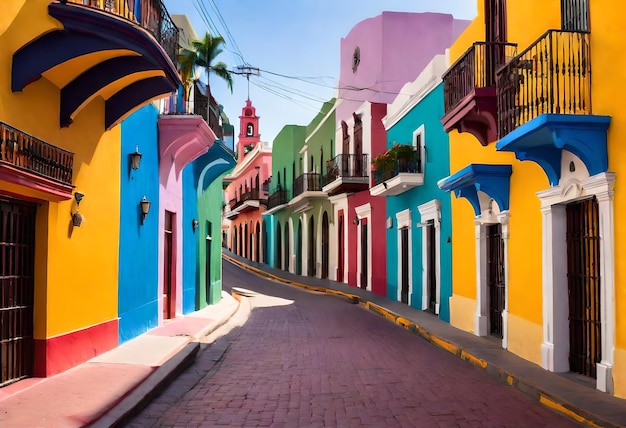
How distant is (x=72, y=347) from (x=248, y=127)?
54442 millimetres

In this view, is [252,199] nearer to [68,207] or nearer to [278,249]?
[278,249]

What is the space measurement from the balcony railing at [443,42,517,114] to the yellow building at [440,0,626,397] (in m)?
0.03

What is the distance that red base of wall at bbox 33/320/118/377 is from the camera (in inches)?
299

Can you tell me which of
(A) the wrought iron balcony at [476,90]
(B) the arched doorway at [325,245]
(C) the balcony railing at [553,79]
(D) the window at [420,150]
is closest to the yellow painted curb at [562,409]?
(C) the balcony railing at [553,79]

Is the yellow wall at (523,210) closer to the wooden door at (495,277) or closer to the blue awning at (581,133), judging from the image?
the wooden door at (495,277)

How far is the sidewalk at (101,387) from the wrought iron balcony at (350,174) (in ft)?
44.5

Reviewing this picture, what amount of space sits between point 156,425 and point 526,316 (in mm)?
5773

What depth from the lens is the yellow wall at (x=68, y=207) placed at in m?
6.74

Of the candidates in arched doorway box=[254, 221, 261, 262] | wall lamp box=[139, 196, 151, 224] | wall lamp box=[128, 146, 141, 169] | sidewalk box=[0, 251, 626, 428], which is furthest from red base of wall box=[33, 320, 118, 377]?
arched doorway box=[254, 221, 261, 262]

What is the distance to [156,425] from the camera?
626cm

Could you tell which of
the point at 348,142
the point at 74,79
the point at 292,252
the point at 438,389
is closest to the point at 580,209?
the point at 438,389

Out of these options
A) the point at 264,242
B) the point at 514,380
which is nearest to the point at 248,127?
the point at 264,242

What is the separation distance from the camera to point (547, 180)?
900 cm

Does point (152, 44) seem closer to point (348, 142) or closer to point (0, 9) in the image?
point (0, 9)
